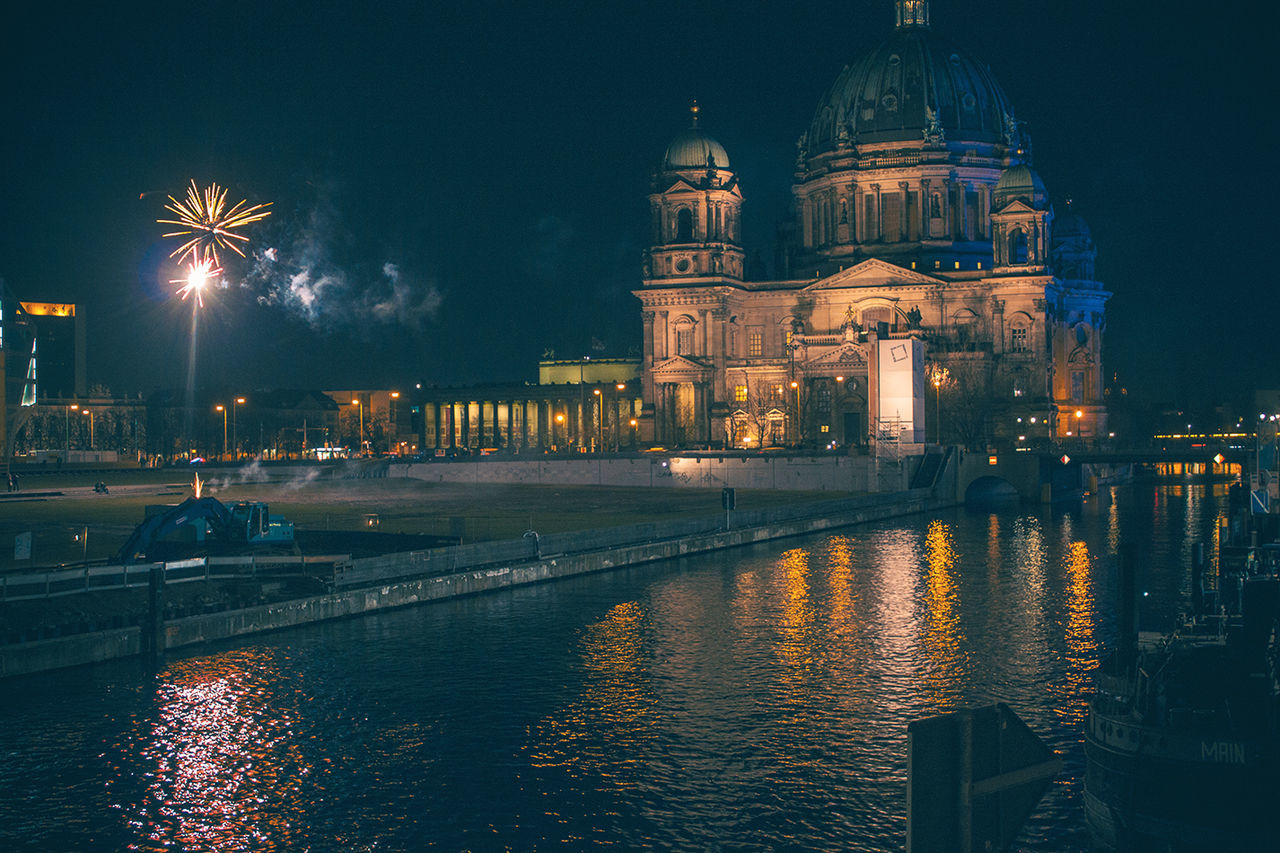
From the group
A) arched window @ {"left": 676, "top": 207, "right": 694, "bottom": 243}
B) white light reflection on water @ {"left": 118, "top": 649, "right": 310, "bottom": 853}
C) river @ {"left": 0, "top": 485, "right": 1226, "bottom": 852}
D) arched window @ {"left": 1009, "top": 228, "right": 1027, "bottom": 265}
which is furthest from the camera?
arched window @ {"left": 676, "top": 207, "right": 694, "bottom": 243}

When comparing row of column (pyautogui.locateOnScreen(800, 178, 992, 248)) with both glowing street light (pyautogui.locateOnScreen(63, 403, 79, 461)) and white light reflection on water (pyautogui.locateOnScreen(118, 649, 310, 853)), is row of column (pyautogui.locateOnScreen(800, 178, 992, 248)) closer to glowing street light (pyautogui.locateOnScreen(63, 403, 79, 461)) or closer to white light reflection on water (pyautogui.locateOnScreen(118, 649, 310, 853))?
glowing street light (pyautogui.locateOnScreen(63, 403, 79, 461))

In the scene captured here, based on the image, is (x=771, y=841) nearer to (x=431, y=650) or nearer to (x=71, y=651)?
(x=431, y=650)

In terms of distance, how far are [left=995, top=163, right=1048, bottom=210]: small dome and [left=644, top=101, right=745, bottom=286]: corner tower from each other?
2563 cm

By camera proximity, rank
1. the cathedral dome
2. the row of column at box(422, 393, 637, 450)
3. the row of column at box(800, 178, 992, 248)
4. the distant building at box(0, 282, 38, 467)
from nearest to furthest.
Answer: the distant building at box(0, 282, 38, 467) → the row of column at box(800, 178, 992, 248) → the cathedral dome → the row of column at box(422, 393, 637, 450)

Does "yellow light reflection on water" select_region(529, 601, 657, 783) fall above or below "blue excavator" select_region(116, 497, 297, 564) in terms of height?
below

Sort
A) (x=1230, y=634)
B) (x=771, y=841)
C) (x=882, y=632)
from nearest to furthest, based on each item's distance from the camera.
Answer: (x=771, y=841), (x=1230, y=634), (x=882, y=632)

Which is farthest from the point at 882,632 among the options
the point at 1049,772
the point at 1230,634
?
the point at 1049,772

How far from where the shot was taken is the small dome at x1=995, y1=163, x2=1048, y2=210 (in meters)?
126

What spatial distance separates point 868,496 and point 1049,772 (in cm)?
6864

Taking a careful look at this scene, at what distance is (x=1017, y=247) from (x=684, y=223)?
31604 millimetres

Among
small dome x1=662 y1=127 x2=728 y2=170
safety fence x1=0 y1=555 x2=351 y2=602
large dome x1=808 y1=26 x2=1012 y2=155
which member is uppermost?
large dome x1=808 y1=26 x2=1012 y2=155

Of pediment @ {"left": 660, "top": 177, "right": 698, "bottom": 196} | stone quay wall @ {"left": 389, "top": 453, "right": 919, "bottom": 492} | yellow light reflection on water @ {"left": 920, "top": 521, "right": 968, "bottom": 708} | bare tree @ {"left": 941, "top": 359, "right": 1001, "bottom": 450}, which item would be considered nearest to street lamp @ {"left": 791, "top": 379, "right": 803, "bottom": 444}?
bare tree @ {"left": 941, "top": 359, "right": 1001, "bottom": 450}

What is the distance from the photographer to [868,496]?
79312 millimetres

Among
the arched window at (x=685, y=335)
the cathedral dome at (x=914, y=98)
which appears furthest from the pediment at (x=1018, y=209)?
the arched window at (x=685, y=335)
